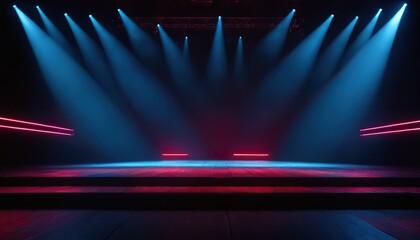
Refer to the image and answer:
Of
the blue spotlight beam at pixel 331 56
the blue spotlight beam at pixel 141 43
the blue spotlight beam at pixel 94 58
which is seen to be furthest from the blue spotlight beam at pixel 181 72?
the blue spotlight beam at pixel 331 56

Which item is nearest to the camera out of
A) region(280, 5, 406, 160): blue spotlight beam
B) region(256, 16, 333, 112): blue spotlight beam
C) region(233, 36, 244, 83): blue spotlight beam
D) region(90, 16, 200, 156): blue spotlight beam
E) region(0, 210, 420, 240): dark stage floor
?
region(0, 210, 420, 240): dark stage floor

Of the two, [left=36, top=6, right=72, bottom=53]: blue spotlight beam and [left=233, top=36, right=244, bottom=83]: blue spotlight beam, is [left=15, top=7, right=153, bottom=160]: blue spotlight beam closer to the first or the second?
[left=36, top=6, right=72, bottom=53]: blue spotlight beam

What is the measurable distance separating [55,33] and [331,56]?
7961 mm

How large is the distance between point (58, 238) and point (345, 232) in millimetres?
2487

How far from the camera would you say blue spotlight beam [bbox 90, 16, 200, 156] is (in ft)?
29.1

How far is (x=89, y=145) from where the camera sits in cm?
841

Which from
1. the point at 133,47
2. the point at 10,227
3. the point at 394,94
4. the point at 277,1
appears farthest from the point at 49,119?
the point at 394,94

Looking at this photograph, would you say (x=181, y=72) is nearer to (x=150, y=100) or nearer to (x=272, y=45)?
(x=150, y=100)

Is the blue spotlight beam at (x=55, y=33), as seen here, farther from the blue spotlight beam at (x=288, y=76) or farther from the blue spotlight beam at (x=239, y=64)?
the blue spotlight beam at (x=288, y=76)

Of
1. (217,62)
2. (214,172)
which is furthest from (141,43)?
(214,172)

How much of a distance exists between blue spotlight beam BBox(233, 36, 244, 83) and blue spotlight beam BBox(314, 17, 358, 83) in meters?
2.31

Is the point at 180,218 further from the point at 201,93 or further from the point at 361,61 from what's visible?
the point at 361,61

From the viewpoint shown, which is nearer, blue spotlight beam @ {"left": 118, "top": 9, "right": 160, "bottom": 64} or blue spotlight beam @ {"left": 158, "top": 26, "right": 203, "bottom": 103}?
blue spotlight beam @ {"left": 118, "top": 9, "right": 160, "bottom": 64}

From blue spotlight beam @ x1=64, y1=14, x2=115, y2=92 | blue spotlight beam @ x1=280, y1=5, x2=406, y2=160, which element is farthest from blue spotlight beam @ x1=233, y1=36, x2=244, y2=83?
blue spotlight beam @ x1=64, y1=14, x2=115, y2=92
